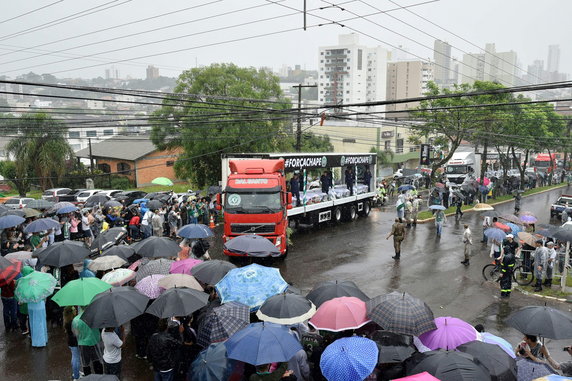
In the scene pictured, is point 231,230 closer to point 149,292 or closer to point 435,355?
point 149,292

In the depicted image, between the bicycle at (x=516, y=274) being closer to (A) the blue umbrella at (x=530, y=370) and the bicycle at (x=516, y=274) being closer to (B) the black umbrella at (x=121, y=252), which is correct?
(A) the blue umbrella at (x=530, y=370)

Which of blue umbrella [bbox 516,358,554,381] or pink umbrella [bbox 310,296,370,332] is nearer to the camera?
blue umbrella [bbox 516,358,554,381]

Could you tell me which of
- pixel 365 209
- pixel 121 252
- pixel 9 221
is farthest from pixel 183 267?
pixel 365 209

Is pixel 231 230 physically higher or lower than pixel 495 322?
higher

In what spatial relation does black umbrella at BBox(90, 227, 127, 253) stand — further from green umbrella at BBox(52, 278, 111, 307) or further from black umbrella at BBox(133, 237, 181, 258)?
green umbrella at BBox(52, 278, 111, 307)

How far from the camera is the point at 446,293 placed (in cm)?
1497

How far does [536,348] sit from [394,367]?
8.95 ft

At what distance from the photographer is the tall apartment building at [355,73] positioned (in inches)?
6732

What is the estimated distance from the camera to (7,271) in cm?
987

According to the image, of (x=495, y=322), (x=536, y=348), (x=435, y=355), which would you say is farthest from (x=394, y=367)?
(x=495, y=322)

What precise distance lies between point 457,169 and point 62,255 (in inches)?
1549

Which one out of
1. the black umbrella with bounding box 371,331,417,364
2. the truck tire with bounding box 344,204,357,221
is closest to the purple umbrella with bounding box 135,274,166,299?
the black umbrella with bounding box 371,331,417,364

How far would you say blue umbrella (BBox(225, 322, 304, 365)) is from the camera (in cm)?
650

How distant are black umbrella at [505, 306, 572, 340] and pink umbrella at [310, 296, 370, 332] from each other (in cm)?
253
